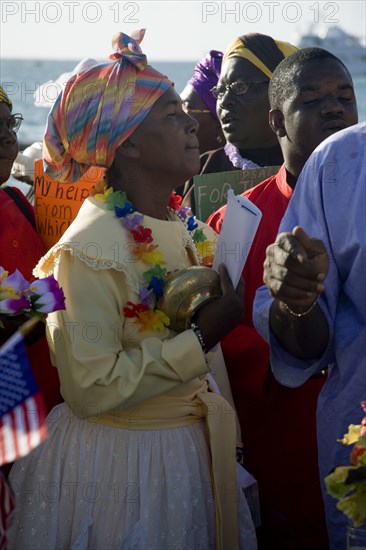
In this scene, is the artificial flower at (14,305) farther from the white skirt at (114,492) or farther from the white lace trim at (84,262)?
the white skirt at (114,492)

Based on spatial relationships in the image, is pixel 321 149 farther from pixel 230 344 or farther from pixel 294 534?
pixel 294 534

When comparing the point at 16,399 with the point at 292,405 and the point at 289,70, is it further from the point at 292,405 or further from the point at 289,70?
the point at 289,70

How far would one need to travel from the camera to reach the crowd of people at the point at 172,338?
2920 millimetres

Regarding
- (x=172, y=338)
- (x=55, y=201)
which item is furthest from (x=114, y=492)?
(x=55, y=201)

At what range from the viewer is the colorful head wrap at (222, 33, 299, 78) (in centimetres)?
531

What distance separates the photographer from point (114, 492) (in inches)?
126

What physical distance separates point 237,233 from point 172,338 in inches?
16.5

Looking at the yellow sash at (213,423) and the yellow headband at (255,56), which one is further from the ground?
the yellow headband at (255,56)

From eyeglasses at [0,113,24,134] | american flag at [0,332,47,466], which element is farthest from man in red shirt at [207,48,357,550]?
american flag at [0,332,47,466]

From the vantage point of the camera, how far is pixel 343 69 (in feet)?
13.5

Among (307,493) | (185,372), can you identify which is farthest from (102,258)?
(307,493)

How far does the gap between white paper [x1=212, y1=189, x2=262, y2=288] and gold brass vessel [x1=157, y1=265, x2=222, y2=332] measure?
81 millimetres

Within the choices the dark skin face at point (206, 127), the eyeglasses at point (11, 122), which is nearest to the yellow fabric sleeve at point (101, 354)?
the eyeglasses at point (11, 122)

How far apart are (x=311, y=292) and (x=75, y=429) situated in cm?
116
